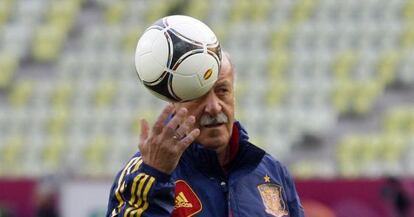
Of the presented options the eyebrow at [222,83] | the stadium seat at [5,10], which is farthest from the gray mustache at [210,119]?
the stadium seat at [5,10]

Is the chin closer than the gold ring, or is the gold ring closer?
the gold ring

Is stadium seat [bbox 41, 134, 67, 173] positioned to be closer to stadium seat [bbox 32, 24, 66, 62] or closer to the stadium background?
the stadium background

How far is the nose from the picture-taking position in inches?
160

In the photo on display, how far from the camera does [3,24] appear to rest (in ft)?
65.2

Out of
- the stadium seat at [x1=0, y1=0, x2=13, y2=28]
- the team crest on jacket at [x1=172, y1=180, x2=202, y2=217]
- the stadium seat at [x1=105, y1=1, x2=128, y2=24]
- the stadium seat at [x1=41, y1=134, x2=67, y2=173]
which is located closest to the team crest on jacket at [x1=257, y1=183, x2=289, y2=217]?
the team crest on jacket at [x1=172, y1=180, x2=202, y2=217]

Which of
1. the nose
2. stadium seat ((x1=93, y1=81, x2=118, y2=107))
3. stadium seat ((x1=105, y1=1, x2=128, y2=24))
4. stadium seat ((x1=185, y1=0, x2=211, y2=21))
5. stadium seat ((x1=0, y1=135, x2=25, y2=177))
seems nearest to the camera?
the nose

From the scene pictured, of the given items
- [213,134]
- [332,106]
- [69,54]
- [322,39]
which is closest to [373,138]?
[332,106]

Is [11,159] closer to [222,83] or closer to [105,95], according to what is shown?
[105,95]

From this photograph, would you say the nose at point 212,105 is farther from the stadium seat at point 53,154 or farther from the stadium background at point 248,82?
the stadium seat at point 53,154

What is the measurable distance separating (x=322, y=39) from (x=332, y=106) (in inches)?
64.0

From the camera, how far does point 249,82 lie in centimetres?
1750

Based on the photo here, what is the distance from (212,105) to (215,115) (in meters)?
0.04

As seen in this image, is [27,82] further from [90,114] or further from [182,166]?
[182,166]

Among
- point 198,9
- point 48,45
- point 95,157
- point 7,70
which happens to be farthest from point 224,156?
point 48,45
